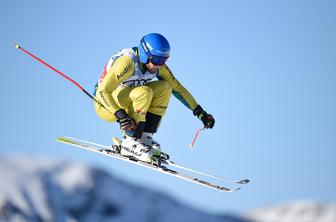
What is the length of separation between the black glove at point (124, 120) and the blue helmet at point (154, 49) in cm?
122

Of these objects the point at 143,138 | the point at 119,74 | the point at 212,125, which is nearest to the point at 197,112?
the point at 212,125

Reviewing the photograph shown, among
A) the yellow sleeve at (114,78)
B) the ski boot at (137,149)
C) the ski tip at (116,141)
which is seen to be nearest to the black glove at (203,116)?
the ski boot at (137,149)

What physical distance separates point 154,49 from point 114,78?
1077 millimetres

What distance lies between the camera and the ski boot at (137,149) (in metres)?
16.8

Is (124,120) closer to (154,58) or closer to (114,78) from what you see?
(114,78)

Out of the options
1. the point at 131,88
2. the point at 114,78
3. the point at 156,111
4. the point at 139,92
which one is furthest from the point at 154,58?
the point at 156,111

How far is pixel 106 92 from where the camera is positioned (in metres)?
16.1

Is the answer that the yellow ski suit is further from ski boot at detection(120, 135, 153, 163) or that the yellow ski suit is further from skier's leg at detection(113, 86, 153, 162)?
ski boot at detection(120, 135, 153, 163)

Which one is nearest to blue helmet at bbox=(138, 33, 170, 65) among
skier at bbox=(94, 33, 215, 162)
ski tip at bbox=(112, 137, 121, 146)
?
skier at bbox=(94, 33, 215, 162)

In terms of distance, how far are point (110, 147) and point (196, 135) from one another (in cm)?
214

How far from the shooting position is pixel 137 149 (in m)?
16.9

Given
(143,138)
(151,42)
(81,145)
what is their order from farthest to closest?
(81,145), (143,138), (151,42)

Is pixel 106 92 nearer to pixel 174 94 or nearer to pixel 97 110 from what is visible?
pixel 97 110

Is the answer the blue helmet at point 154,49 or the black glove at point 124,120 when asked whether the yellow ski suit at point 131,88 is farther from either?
the blue helmet at point 154,49
